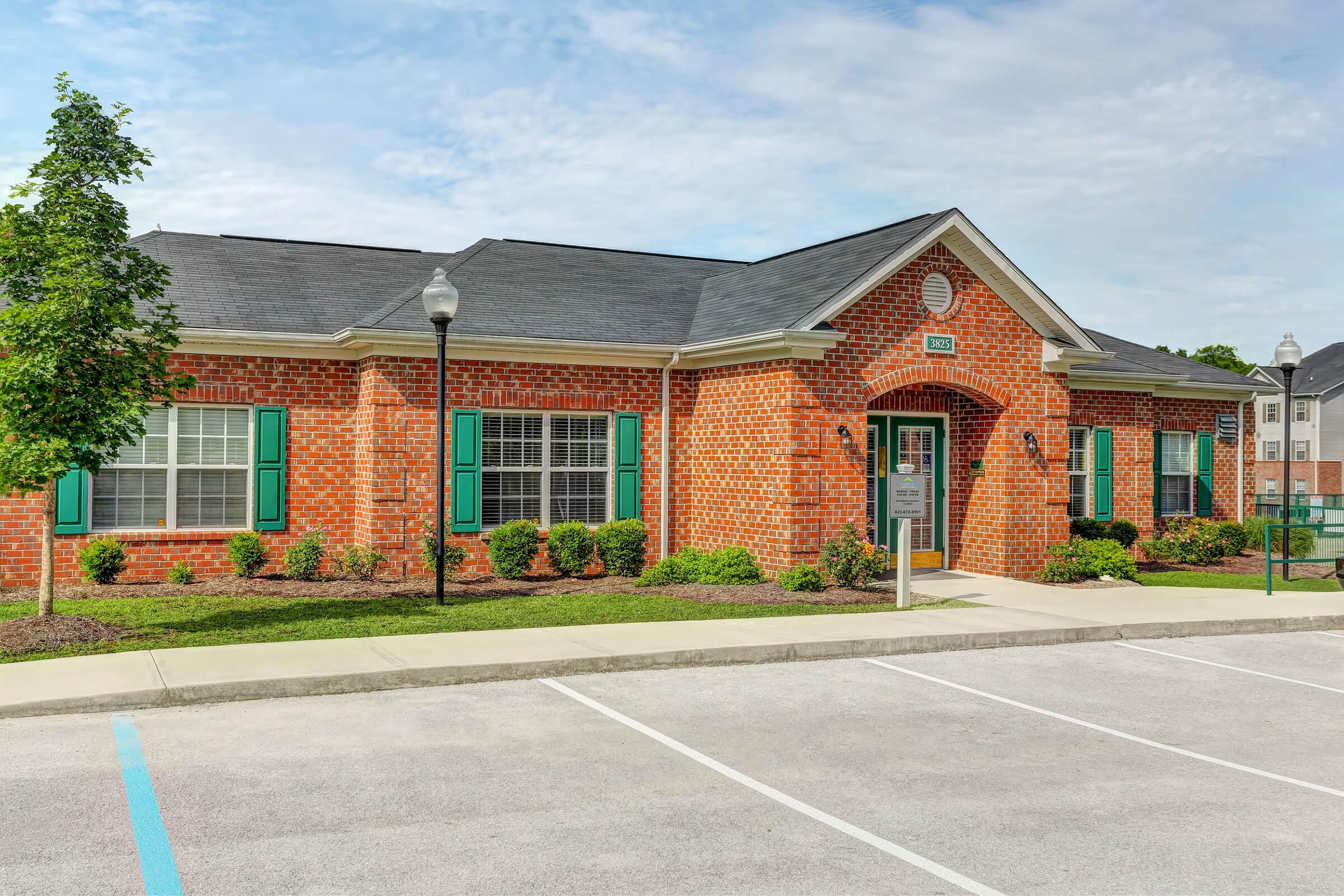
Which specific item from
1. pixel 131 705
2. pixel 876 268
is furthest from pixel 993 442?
pixel 131 705

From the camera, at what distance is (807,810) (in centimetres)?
611

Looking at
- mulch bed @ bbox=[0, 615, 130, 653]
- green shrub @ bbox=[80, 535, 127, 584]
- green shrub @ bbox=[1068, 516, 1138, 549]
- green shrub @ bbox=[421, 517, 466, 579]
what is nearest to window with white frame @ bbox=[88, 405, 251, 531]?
green shrub @ bbox=[80, 535, 127, 584]

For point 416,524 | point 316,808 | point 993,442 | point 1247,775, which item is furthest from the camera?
point 993,442

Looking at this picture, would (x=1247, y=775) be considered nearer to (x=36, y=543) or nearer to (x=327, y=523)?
(x=327, y=523)

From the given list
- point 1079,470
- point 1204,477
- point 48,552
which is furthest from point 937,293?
point 48,552

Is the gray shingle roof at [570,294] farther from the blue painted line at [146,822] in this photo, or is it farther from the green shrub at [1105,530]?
the blue painted line at [146,822]

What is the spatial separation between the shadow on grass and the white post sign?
504cm

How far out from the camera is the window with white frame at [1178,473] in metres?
21.6

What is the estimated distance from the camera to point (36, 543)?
14.7 metres

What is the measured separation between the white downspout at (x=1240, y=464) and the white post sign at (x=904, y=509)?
1182cm

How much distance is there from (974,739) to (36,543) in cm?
1259

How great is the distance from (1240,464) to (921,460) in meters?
8.93

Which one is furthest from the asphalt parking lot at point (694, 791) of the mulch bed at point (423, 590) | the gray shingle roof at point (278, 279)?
the gray shingle roof at point (278, 279)

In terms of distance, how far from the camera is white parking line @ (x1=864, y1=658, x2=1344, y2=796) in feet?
22.2
